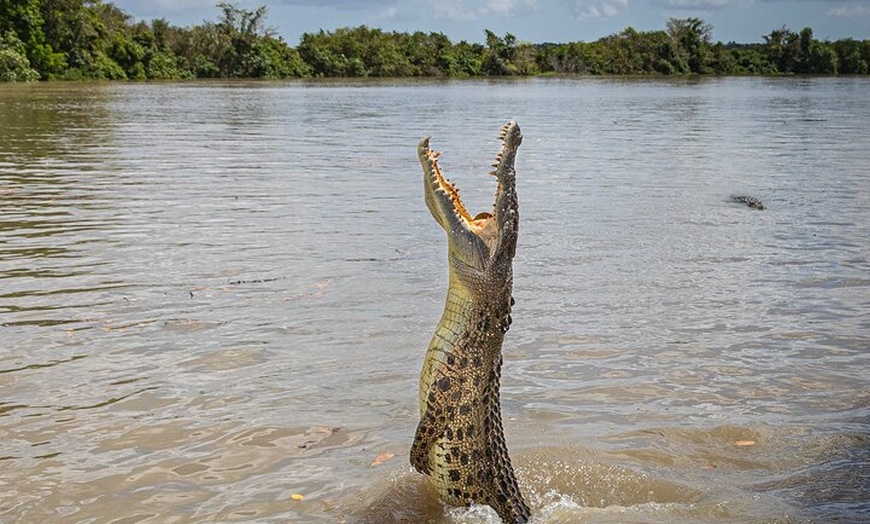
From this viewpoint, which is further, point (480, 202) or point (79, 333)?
point (480, 202)

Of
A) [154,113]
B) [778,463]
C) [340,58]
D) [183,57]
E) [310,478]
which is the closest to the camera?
[310,478]

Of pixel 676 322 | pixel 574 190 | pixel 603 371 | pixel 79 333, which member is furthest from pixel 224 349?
pixel 574 190

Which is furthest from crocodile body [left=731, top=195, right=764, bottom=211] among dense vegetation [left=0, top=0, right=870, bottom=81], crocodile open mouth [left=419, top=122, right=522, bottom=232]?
dense vegetation [left=0, top=0, right=870, bottom=81]

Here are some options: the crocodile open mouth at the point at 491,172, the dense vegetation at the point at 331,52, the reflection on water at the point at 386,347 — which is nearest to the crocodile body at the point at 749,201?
the reflection on water at the point at 386,347

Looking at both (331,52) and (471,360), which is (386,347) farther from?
(331,52)

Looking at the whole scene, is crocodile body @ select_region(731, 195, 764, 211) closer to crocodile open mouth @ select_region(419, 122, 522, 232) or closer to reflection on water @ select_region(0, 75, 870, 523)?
reflection on water @ select_region(0, 75, 870, 523)

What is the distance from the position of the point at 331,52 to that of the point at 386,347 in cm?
8981

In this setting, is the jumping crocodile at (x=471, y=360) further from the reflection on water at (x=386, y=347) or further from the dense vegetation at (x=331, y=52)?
the dense vegetation at (x=331, y=52)

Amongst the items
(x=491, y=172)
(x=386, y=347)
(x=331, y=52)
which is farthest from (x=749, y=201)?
(x=331, y=52)

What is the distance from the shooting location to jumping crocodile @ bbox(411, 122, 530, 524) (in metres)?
4.57

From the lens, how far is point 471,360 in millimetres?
4590

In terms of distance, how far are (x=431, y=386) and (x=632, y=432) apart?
1.85 meters

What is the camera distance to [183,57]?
7988 centimetres

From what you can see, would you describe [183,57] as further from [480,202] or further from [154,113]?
[480,202]
